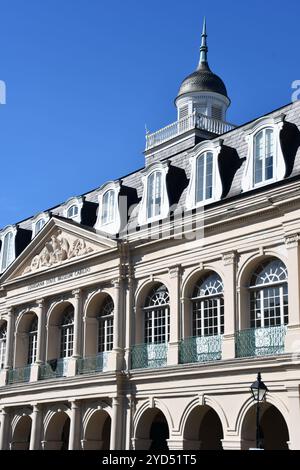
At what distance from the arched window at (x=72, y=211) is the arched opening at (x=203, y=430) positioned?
1138 centimetres

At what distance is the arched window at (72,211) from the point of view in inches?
1386

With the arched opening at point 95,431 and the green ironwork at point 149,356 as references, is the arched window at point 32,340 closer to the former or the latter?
the arched opening at point 95,431

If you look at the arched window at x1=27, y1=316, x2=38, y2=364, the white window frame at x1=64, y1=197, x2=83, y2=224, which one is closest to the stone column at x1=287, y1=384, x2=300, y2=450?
the white window frame at x1=64, y1=197, x2=83, y2=224

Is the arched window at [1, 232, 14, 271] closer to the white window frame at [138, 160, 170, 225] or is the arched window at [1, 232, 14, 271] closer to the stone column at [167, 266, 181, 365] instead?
the white window frame at [138, 160, 170, 225]

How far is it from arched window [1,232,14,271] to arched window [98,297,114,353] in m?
8.88

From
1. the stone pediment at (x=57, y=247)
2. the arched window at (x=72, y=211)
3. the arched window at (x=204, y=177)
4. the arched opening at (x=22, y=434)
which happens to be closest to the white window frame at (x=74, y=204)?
the arched window at (x=72, y=211)

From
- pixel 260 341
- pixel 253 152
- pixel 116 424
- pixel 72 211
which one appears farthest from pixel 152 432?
pixel 253 152

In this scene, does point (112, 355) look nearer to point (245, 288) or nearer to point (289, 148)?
point (245, 288)

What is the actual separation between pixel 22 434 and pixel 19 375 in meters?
2.62

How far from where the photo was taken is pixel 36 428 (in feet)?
108

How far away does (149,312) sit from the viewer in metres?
29.8

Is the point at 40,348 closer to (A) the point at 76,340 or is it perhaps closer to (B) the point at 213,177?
(A) the point at 76,340

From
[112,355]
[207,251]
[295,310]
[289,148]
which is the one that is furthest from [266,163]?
[112,355]

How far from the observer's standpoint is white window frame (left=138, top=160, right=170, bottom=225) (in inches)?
1162
